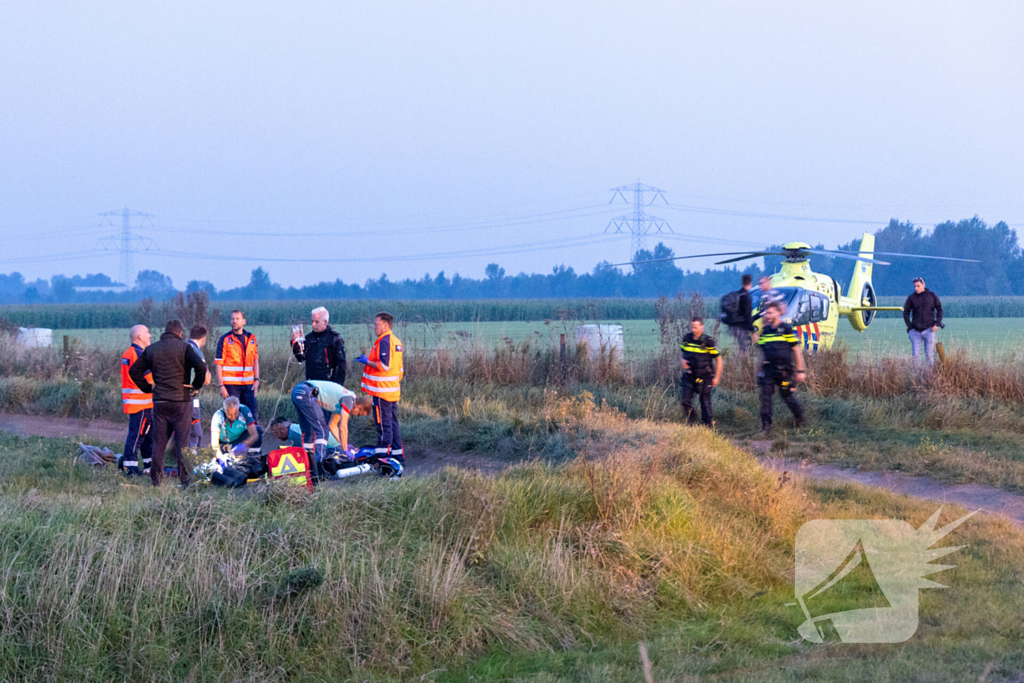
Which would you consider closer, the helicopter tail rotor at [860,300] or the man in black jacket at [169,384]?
the man in black jacket at [169,384]

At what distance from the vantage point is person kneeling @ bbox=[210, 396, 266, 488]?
8.42 m

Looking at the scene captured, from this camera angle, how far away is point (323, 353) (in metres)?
10.4

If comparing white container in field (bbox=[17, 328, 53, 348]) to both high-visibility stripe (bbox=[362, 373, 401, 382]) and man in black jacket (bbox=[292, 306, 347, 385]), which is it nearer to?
man in black jacket (bbox=[292, 306, 347, 385])

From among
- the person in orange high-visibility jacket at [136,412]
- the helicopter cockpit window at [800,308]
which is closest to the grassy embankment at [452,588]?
the person in orange high-visibility jacket at [136,412]

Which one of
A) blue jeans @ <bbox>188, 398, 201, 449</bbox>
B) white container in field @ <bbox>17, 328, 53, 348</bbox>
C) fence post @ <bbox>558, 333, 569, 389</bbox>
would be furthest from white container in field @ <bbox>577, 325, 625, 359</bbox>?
white container in field @ <bbox>17, 328, 53, 348</bbox>

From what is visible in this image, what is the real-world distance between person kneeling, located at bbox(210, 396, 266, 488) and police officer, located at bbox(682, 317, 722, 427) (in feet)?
18.3

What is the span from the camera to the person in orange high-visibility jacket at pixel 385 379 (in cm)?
945

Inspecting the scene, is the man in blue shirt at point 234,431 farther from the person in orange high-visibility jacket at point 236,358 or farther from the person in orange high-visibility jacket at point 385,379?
the person in orange high-visibility jacket at point 236,358

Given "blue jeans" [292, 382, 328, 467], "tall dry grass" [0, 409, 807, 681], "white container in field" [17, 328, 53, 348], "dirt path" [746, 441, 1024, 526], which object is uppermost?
"white container in field" [17, 328, 53, 348]

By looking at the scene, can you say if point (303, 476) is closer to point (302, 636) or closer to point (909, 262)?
point (302, 636)

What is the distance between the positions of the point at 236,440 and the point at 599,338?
32.2ft

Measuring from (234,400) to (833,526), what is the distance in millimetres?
5953

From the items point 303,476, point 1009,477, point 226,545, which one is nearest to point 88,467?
point 303,476

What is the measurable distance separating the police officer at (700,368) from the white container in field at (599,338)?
4947 millimetres
